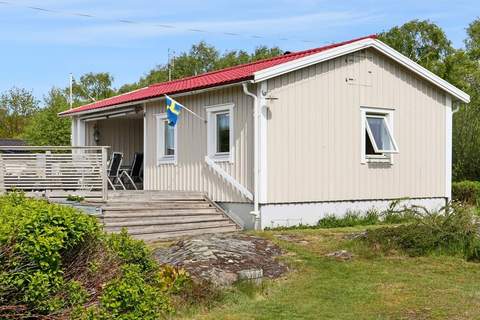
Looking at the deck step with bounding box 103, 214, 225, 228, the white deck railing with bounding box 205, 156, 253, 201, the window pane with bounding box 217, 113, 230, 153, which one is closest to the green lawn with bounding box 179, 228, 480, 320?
the white deck railing with bounding box 205, 156, 253, 201

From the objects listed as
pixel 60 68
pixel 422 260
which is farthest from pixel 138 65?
pixel 422 260

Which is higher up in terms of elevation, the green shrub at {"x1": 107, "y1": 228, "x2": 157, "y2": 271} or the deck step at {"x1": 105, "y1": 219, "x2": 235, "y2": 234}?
the green shrub at {"x1": 107, "y1": 228, "x2": 157, "y2": 271}

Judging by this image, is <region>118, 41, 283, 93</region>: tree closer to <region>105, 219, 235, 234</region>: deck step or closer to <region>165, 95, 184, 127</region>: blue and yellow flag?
<region>165, 95, 184, 127</region>: blue and yellow flag

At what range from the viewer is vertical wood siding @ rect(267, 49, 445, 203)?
13.5m

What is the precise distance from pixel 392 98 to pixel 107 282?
11.2 metres

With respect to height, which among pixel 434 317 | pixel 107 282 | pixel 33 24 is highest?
pixel 33 24

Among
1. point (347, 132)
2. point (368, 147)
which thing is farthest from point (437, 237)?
point (368, 147)

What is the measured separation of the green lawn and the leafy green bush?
0.82 ft

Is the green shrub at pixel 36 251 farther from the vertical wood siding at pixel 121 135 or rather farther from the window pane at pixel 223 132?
the vertical wood siding at pixel 121 135

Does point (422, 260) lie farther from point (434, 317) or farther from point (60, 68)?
point (60, 68)

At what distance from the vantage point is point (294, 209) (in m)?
13.6

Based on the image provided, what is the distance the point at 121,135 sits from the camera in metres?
20.5

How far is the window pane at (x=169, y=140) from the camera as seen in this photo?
1592 centimetres

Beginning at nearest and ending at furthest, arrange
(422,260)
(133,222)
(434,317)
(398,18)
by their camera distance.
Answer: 1. (434,317)
2. (422,260)
3. (133,222)
4. (398,18)
